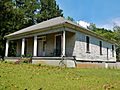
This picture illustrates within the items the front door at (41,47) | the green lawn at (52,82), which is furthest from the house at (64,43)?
the green lawn at (52,82)

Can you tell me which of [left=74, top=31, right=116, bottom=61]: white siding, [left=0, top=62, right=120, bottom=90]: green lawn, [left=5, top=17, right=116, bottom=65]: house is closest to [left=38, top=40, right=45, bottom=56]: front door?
[left=5, top=17, right=116, bottom=65]: house

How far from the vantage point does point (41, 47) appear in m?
25.9

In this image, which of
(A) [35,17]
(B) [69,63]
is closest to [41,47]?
(B) [69,63]

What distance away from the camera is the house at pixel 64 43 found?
20.1 m

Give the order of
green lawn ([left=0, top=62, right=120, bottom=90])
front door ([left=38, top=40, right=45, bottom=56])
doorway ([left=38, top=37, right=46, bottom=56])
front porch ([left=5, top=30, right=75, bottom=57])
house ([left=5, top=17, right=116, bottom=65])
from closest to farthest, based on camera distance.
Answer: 1. green lawn ([left=0, top=62, right=120, bottom=90])
2. house ([left=5, top=17, right=116, bottom=65])
3. front porch ([left=5, top=30, right=75, bottom=57])
4. doorway ([left=38, top=37, right=46, bottom=56])
5. front door ([left=38, top=40, right=45, bottom=56])

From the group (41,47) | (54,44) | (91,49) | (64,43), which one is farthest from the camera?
(41,47)

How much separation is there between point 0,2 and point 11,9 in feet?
8.22

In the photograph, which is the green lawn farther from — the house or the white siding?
the white siding

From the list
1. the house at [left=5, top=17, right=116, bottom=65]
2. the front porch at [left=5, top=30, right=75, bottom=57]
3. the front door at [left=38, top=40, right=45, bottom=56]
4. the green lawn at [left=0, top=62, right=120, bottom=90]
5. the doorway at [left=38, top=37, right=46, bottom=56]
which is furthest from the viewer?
the front door at [left=38, top=40, right=45, bottom=56]

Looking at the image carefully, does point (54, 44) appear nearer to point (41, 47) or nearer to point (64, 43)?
point (41, 47)

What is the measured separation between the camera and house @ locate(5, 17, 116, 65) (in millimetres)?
20078

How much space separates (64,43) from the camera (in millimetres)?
19000

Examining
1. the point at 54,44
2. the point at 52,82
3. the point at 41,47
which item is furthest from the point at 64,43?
the point at 52,82

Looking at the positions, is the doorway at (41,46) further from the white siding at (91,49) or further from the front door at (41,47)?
the white siding at (91,49)
